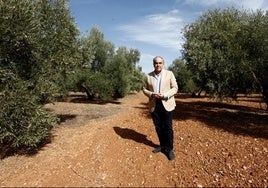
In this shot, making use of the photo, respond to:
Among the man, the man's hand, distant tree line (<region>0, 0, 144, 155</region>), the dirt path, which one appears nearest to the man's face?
the man

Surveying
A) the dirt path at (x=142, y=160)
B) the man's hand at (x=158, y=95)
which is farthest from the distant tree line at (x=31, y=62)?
the man's hand at (x=158, y=95)

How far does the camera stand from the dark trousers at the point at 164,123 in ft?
27.7

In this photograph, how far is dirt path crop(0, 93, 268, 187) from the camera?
7770 mm

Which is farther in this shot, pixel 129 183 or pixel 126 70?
pixel 126 70

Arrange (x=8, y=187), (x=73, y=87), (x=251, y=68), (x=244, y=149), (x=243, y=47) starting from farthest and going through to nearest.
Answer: (x=73, y=87) < (x=243, y=47) < (x=251, y=68) < (x=244, y=149) < (x=8, y=187)

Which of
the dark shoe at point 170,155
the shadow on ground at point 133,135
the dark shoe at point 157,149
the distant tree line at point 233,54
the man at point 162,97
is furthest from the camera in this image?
the distant tree line at point 233,54

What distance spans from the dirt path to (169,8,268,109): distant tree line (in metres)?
3.91

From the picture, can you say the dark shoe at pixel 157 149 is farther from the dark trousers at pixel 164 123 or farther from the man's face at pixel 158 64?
the man's face at pixel 158 64

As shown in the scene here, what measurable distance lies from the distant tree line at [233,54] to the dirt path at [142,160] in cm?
391

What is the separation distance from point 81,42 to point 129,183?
10.8 meters

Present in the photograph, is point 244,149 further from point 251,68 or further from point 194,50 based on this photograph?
point 194,50

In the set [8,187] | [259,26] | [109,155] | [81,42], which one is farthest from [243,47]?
[8,187]

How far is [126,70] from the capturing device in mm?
32812

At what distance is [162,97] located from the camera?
8188mm
